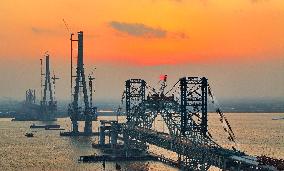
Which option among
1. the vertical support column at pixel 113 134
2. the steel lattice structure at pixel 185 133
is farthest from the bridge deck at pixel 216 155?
the vertical support column at pixel 113 134

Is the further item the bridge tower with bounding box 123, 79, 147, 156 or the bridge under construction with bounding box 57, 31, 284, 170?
the bridge tower with bounding box 123, 79, 147, 156

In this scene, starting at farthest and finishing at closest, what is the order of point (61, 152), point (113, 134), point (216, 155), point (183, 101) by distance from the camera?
point (113, 134)
point (61, 152)
point (183, 101)
point (216, 155)

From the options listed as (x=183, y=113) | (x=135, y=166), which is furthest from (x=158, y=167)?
(x=183, y=113)

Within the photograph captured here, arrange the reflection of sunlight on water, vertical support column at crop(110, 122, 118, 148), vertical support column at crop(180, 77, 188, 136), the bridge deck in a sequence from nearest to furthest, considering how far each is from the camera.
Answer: the bridge deck, vertical support column at crop(180, 77, 188, 136), the reflection of sunlight on water, vertical support column at crop(110, 122, 118, 148)

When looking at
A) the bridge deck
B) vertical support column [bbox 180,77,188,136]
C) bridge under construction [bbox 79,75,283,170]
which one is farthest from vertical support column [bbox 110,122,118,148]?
vertical support column [bbox 180,77,188,136]

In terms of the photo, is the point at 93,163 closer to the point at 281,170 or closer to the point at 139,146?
the point at 139,146

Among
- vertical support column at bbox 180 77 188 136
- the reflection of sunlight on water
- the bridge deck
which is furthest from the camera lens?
the reflection of sunlight on water

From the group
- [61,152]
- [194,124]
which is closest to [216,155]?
[194,124]

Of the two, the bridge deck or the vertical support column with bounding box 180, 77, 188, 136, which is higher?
the vertical support column with bounding box 180, 77, 188, 136

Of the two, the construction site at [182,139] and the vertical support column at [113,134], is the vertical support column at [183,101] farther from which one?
the vertical support column at [113,134]

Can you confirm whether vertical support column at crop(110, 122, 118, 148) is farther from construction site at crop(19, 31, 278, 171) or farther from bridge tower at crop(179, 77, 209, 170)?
bridge tower at crop(179, 77, 209, 170)

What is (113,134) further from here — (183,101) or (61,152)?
(183,101)
